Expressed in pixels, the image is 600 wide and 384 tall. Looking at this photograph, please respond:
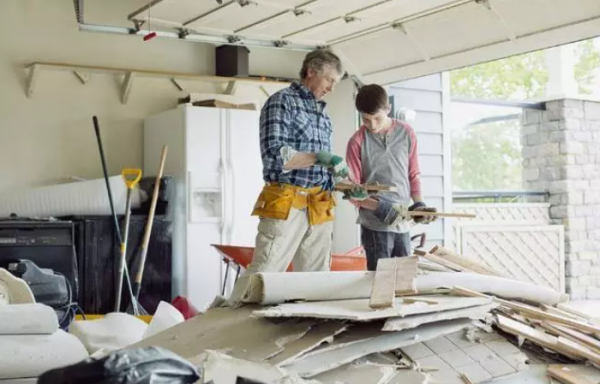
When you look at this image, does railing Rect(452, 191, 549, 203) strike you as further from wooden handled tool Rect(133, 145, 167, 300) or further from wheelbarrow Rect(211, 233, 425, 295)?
wooden handled tool Rect(133, 145, 167, 300)

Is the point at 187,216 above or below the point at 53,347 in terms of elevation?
above

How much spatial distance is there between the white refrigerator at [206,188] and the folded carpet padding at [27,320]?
2.92 meters

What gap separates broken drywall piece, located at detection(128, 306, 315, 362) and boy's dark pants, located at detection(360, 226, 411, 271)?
104 centimetres

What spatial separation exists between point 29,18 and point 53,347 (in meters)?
3.92

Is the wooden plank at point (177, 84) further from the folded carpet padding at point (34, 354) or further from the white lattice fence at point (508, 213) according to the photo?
the folded carpet padding at point (34, 354)

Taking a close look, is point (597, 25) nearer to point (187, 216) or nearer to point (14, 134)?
point (187, 216)

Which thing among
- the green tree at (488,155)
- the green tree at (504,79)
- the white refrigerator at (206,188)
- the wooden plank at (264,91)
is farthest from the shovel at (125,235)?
the green tree at (504,79)

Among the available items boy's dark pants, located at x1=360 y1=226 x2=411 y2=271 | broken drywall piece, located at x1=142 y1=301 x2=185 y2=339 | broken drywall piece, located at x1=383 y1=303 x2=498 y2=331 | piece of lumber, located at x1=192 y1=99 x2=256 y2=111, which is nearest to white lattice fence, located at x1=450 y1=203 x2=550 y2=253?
piece of lumber, located at x1=192 y1=99 x2=256 y2=111

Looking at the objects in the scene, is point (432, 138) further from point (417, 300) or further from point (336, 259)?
point (417, 300)

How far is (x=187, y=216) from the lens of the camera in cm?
629

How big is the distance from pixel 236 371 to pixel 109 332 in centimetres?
162

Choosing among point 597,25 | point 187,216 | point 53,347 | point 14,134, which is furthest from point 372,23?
point 53,347

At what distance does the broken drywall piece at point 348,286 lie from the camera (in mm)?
2895

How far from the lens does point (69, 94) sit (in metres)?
6.54
